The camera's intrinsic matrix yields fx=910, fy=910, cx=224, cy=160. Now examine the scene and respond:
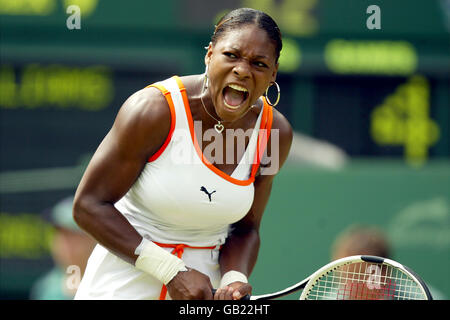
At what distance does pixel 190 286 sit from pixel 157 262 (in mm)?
139

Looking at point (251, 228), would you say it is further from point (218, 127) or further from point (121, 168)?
point (121, 168)

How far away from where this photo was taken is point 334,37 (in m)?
7.64

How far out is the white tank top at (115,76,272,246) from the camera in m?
3.09

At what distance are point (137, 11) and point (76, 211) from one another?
4491mm

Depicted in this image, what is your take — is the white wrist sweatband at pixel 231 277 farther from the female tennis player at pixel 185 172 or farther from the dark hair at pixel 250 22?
the dark hair at pixel 250 22

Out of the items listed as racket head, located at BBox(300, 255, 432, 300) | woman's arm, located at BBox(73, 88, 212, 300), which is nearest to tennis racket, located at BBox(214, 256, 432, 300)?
racket head, located at BBox(300, 255, 432, 300)

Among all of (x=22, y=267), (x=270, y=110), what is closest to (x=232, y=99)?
(x=270, y=110)

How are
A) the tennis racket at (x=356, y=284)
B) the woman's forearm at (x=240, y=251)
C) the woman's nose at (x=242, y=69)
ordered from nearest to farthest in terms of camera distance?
the woman's nose at (x=242, y=69), the tennis racket at (x=356, y=284), the woman's forearm at (x=240, y=251)

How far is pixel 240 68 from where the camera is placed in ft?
9.84

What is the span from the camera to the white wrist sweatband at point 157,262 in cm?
310

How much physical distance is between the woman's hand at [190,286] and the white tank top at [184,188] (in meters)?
0.16

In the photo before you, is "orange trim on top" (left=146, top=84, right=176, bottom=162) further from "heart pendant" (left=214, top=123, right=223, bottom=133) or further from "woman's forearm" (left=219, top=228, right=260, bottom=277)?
"woman's forearm" (left=219, top=228, right=260, bottom=277)

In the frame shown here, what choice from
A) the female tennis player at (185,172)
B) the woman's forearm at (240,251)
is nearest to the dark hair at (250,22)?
the female tennis player at (185,172)

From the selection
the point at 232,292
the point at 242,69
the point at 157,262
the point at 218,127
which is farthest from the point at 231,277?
the point at 242,69
